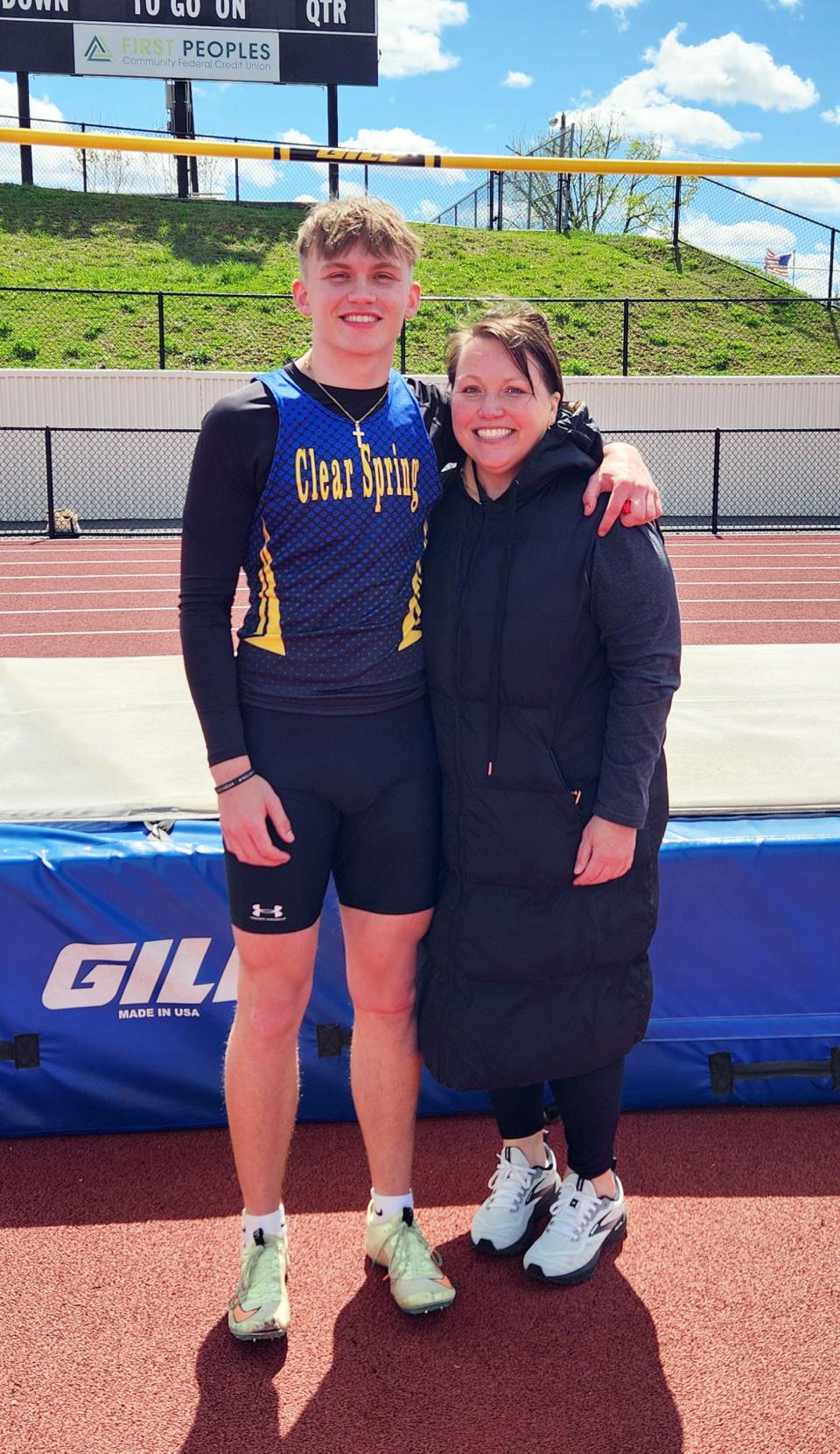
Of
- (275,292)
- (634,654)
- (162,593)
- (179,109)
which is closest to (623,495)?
(634,654)

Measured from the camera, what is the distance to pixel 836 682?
3729mm

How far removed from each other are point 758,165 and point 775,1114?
3.64 metres

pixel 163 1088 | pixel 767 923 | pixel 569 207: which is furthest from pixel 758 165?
pixel 569 207

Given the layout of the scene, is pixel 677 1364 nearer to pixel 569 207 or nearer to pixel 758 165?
pixel 758 165

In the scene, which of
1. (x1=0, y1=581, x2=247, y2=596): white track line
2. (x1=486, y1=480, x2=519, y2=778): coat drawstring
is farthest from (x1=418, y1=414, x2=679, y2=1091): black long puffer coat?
(x1=0, y1=581, x2=247, y2=596): white track line

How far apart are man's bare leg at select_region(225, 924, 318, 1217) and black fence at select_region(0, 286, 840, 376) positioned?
17.1 m

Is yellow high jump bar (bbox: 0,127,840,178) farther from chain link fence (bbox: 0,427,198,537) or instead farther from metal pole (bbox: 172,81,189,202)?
metal pole (bbox: 172,81,189,202)

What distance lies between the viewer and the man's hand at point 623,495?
185 cm

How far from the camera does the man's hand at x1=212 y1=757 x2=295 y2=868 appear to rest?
1862mm

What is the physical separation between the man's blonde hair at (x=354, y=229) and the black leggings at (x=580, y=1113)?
1400 mm

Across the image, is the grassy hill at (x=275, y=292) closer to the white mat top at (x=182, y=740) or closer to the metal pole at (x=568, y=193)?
the metal pole at (x=568, y=193)

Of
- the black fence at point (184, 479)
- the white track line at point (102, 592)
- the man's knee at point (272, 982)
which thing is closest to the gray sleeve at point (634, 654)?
the man's knee at point (272, 982)

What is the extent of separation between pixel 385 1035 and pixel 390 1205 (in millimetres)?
318

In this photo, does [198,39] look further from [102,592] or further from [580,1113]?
[580,1113]
